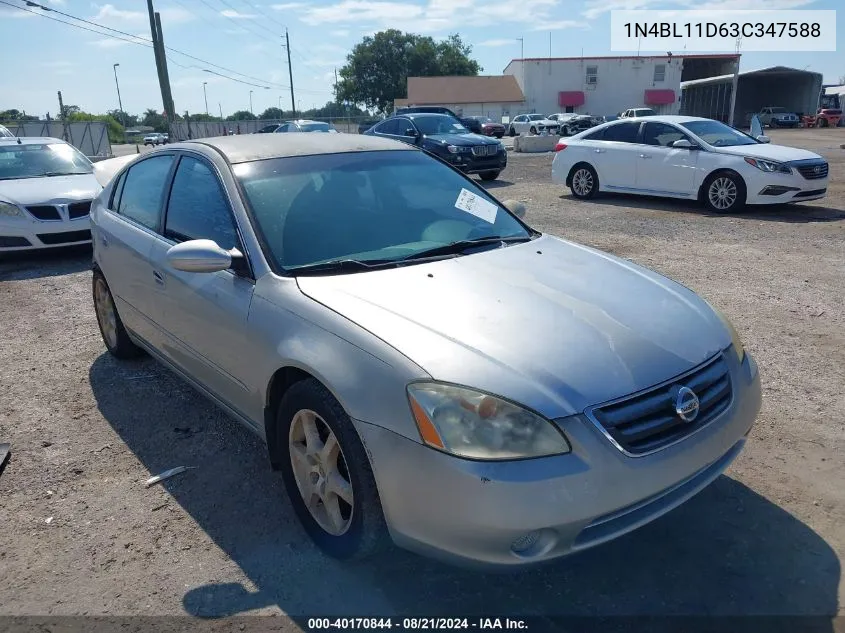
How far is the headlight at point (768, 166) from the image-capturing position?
10000 millimetres

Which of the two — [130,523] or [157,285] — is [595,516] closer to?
[130,523]

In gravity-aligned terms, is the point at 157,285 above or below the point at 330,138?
below

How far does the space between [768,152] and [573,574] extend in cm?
982

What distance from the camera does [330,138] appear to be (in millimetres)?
3908

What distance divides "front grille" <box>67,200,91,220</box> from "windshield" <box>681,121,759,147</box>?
9.19m

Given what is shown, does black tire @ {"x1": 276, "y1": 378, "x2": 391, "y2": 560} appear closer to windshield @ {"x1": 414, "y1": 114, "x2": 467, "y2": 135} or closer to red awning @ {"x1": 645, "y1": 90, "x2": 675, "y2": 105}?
windshield @ {"x1": 414, "y1": 114, "x2": 467, "y2": 135}

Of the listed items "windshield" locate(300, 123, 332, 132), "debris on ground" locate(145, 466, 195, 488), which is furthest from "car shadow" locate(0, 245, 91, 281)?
"windshield" locate(300, 123, 332, 132)

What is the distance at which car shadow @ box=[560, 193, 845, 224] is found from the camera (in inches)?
394

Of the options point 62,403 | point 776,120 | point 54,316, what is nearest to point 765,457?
point 62,403

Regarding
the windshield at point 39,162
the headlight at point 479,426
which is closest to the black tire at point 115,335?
the headlight at point 479,426

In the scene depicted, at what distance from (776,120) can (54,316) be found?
2174 inches

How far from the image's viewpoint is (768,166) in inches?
397

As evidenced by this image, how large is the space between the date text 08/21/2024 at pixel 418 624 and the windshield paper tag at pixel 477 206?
2029 mm

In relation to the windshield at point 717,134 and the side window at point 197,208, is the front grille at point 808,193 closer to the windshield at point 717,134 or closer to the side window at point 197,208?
the windshield at point 717,134
